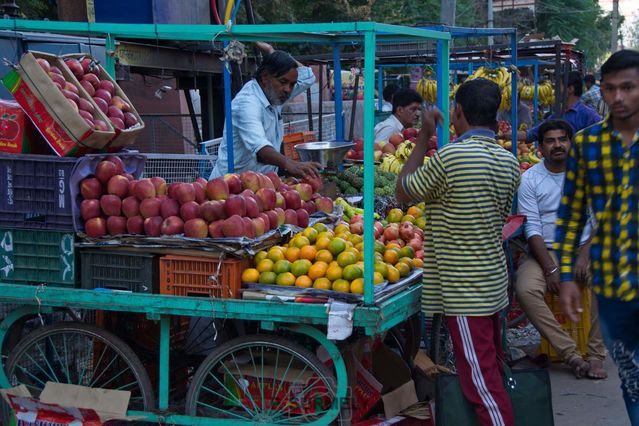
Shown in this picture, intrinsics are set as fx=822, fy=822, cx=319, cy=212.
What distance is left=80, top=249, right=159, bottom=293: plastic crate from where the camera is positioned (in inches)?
164

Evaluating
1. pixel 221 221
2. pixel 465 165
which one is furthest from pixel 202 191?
pixel 465 165

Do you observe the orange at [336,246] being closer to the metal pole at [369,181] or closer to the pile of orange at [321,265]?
the pile of orange at [321,265]

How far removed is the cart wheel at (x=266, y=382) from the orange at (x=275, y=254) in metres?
0.39

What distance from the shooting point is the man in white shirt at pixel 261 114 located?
522 centimetres

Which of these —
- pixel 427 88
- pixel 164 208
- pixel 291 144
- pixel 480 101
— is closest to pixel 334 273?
pixel 164 208

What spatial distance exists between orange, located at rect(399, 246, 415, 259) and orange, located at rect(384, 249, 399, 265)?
46 millimetres

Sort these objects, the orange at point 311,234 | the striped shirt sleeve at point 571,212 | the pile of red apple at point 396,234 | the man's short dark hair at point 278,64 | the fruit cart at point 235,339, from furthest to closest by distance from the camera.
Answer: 1. the man's short dark hair at point 278,64
2. the pile of red apple at point 396,234
3. the orange at point 311,234
4. the fruit cart at point 235,339
5. the striped shirt sleeve at point 571,212

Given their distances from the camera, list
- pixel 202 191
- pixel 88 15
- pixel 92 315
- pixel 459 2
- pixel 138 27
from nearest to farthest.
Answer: pixel 138 27, pixel 202 191, pixel 92 315, pixel 88 15, pixel 459 2

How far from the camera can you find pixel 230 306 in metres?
3.97

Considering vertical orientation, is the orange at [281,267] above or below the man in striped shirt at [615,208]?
below

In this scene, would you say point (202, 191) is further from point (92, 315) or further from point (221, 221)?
point (92, 315)

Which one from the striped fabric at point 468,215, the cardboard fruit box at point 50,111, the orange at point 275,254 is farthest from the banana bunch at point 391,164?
the cardboard fruit box at point 50,111

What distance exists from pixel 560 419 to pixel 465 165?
2.06m

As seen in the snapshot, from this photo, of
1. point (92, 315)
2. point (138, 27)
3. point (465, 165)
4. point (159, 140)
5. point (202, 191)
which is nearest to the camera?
point (465, 165)
